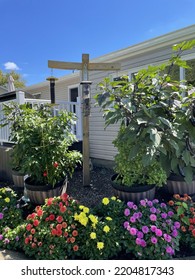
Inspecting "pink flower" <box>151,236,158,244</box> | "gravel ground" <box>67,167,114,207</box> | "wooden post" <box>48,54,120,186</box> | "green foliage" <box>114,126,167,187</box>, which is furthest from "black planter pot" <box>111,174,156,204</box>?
"wooden post" <box>48,54,120,186</box>

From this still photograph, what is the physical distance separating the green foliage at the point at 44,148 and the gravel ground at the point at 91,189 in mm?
525

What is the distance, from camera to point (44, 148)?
3057 millimetres

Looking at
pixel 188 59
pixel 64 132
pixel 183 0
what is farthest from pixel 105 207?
pixel 183 0

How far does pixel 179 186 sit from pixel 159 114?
1.24 meters

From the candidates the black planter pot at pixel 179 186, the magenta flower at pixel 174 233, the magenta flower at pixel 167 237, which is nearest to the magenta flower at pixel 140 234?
the magenta flower at pixel 167 237

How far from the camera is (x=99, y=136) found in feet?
19.8

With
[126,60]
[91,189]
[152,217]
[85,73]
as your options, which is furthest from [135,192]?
[126,60]

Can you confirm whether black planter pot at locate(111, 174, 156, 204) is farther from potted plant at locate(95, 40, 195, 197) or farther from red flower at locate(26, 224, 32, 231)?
red flower at locate(26, 224, 32, 231)

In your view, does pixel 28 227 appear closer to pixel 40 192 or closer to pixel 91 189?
pixel 40 192

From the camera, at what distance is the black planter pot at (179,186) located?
10.3 feet

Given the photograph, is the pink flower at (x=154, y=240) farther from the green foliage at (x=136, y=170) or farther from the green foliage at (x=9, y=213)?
the green foliage at (x=9, y=213)

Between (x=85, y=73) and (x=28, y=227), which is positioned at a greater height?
(x=85, y=73)
